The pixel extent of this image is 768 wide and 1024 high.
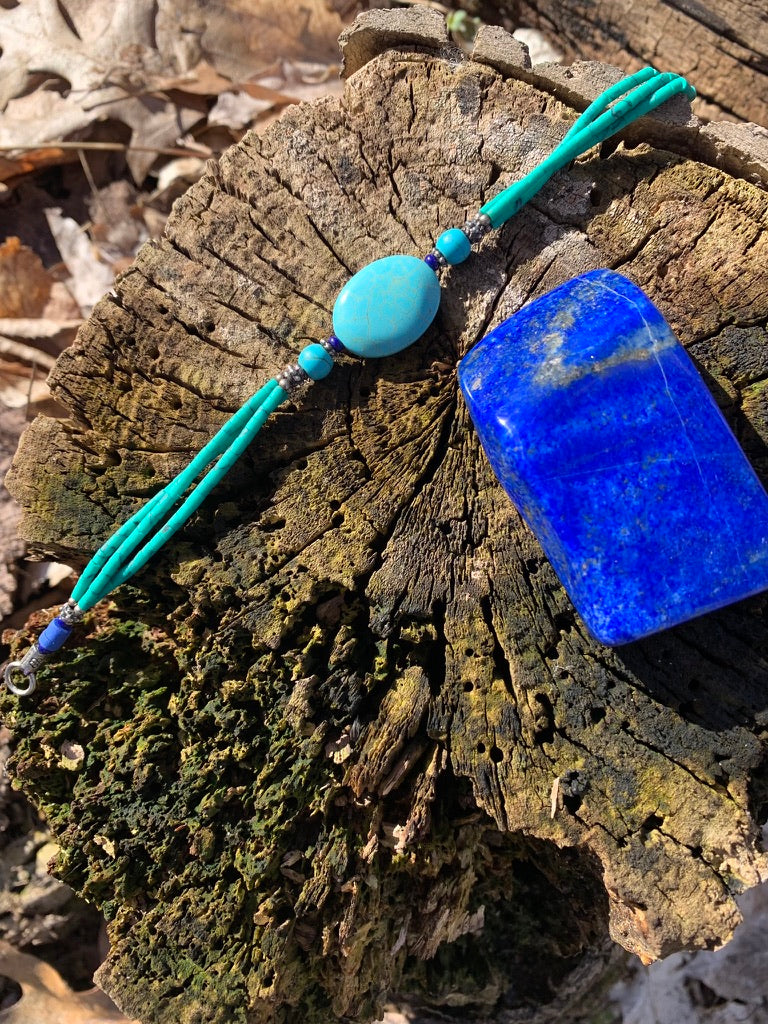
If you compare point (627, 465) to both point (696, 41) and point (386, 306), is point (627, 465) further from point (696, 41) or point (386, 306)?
point (696, 41)

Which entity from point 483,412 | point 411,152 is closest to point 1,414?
point 411,152

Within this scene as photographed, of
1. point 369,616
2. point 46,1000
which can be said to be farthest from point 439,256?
point 46,1000

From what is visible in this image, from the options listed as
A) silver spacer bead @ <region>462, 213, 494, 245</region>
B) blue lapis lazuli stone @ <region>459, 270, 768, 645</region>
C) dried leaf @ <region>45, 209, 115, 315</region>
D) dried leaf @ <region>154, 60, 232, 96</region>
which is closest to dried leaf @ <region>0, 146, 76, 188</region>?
dried leaf @ <region>45, 209, 115, 315</region>

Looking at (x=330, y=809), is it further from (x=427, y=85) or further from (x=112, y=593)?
(x=427, y=85)

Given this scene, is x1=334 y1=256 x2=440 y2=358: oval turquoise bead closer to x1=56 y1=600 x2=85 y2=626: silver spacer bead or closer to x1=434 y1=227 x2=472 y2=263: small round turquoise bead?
x1=434 y1=227 x2=472 y2=263: small round turquoise bead

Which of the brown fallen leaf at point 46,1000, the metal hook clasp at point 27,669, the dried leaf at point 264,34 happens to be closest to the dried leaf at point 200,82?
the dried leaf at point 264,34

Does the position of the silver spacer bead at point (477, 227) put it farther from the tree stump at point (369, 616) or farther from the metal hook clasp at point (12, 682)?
the metal hook clasp at point (12, 682)
